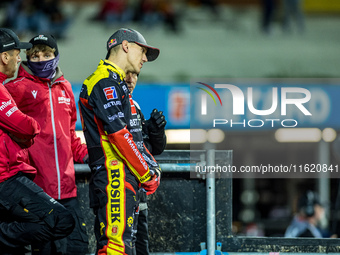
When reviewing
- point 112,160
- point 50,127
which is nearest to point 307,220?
point 50,127

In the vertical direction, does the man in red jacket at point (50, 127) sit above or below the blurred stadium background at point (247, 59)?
below

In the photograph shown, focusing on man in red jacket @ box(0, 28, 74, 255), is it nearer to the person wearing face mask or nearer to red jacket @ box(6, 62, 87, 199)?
red jacket @ box(6, 62, 87, 199)

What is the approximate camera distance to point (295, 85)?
10.2 m

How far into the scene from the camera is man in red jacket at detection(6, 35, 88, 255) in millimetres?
4230

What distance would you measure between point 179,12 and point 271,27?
212 cm

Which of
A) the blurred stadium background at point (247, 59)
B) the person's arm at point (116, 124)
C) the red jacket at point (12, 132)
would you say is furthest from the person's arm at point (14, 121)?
the blurred stadium background at point (247, 59)

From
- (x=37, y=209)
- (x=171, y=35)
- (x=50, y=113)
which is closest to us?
(x=37, y=209)

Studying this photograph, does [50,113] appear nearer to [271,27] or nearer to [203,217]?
[203,217]

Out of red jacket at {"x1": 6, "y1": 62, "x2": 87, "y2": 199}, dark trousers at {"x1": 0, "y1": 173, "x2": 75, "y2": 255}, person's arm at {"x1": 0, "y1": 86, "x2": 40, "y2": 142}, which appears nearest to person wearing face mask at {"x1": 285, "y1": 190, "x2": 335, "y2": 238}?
red jacket at {"x1": 6, "y1": 62, "x2": 87, "y2": 199}

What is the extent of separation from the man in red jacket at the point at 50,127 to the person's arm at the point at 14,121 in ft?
1.19

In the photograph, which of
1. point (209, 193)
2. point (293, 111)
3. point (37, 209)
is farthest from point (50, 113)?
point (293, 111)

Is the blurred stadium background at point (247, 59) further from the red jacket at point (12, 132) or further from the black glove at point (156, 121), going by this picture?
the red jacket at point (12, 132)

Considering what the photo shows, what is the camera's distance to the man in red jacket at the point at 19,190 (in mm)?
3854

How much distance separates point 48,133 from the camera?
425 cm
